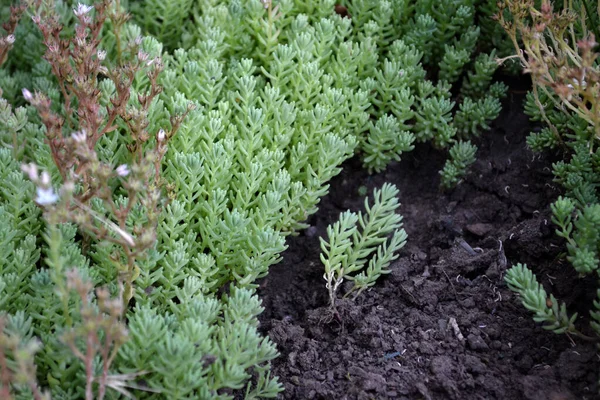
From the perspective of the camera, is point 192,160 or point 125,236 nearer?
point 125,236

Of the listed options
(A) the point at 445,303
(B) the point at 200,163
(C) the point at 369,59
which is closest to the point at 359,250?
(A) the point at 445,303

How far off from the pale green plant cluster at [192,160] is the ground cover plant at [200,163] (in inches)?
0.5

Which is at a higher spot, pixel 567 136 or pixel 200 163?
pixel 200 163

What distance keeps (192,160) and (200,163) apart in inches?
1.8

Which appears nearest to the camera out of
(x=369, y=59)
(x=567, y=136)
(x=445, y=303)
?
(x=445, y=303)

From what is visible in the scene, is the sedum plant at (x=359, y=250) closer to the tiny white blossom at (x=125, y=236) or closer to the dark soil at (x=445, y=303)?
the dark soil at (x=445, y=303)

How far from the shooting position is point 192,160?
317 centimetres

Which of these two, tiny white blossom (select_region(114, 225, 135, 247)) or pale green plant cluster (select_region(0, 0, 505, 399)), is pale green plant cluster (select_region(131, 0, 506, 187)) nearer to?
pale green plant cluster (select_region(0, 0, 505, 399))

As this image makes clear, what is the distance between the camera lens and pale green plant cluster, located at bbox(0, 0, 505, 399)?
2.60 m

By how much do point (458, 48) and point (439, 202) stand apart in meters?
0.88

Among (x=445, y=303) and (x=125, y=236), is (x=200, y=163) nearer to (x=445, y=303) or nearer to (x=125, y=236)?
(x=125, y=236)

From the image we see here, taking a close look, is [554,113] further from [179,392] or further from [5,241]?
[5,241]

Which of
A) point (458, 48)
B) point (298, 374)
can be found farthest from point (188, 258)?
point (458, 48)

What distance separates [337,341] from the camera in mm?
3078
